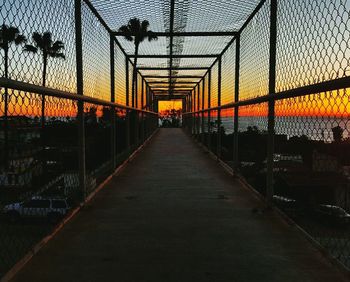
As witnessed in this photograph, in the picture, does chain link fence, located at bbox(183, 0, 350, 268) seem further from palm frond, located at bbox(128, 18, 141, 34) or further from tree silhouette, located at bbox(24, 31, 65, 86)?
palm frond, located at bbox(128, 18, 141, 34)

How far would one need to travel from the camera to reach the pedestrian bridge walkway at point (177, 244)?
2281 mm

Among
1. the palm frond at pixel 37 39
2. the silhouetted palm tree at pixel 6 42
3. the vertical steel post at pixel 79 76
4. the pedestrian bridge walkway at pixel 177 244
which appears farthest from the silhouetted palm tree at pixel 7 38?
the vertical steel post at pixel 79 76

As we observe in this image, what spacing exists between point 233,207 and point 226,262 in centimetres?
151

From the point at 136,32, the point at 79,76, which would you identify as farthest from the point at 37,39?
the point at 136,32

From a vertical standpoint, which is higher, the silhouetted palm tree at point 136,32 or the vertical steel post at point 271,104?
the silhouetted palm tree at point 136,32

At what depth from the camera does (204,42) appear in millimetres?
8453

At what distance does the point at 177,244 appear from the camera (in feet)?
9.05

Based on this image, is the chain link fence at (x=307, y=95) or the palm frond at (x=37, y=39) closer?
the chain link fence at (x=307, y=95)

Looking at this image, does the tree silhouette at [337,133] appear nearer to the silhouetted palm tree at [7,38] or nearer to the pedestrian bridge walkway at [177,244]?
the pedestrian bridge walkway at [177,244]

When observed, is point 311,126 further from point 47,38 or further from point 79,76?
point 79,76

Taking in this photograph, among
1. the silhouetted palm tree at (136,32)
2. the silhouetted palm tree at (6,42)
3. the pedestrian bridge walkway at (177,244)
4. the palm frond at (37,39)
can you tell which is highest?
the silhouetted palm tree at (136,32)

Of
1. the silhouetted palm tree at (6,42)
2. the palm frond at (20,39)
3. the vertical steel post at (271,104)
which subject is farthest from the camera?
the vertical steel post at (271,104)

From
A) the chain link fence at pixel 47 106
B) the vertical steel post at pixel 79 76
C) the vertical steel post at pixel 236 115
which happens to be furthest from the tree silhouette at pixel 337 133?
the vertical steel post at pixel 236 115

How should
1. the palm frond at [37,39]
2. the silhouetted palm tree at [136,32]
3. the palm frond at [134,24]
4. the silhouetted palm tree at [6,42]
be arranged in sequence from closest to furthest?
the silhouetted palm tree at [6,42] < the palm frond at [37,39] < the palm frond at [134,24] < the silhouetted palm tree at [136,32]
